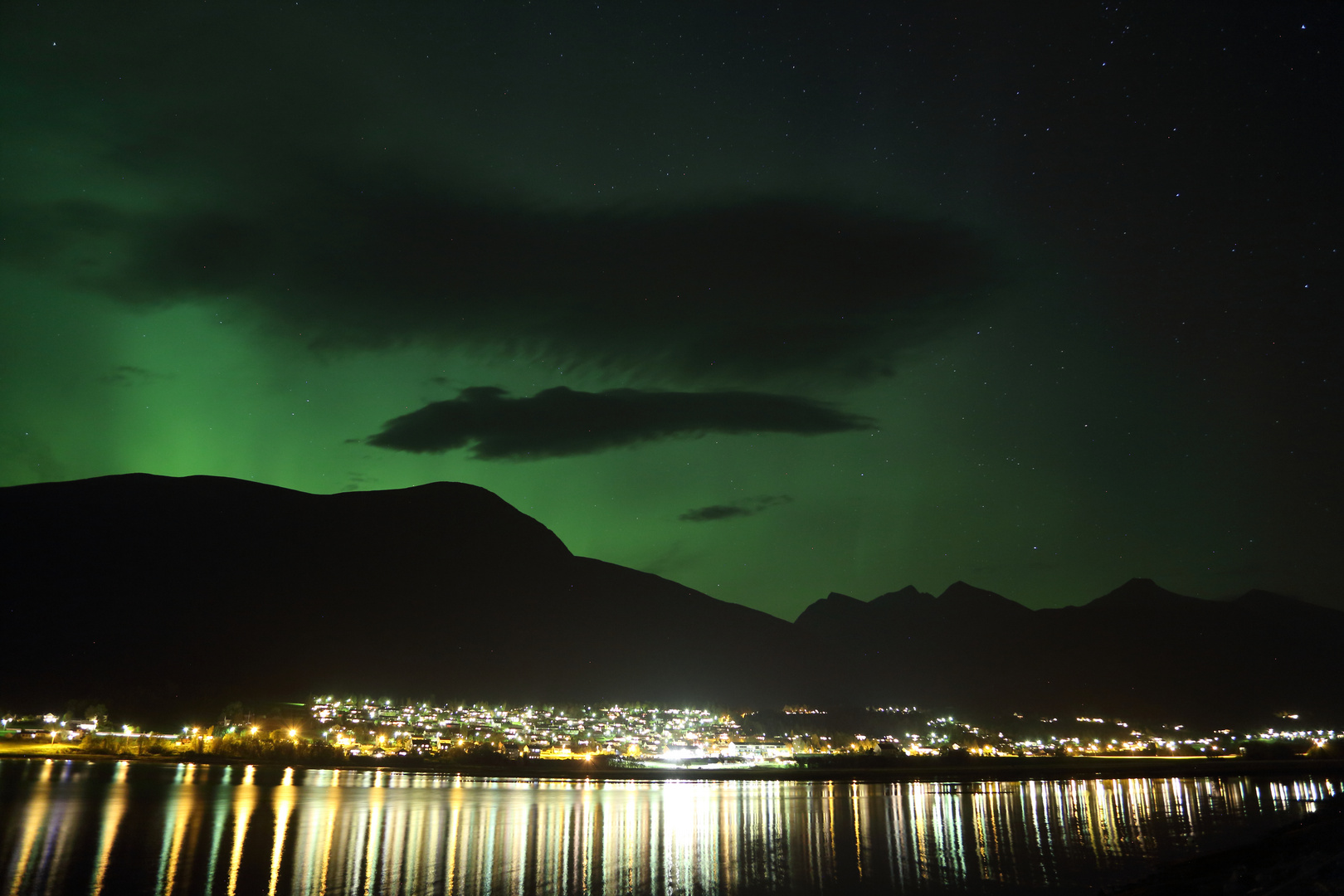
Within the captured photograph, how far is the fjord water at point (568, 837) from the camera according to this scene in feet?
85.8

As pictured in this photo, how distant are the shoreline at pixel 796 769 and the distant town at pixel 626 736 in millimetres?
6006

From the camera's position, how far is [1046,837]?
4047cm

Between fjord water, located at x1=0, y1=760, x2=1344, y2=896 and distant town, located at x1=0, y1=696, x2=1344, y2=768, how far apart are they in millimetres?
49529

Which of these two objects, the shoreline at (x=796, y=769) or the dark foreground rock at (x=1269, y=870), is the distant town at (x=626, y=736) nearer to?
the shoreline at (x=796, y=769)

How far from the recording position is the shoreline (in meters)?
97.8

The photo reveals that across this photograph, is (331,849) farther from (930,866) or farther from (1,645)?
(1,645)

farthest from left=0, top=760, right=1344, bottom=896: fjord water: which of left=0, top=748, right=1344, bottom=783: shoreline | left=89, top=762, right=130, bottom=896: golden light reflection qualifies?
left=0, top=748, right=1344, bottom=783: shoreline

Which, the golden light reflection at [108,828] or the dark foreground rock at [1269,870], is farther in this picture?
the golden light reflection at [108,828]

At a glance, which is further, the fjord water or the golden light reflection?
the fjord water

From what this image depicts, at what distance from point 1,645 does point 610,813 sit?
468 ft

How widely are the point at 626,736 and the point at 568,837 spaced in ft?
410

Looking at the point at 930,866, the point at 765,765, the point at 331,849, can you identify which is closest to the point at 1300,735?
the point at 765,765

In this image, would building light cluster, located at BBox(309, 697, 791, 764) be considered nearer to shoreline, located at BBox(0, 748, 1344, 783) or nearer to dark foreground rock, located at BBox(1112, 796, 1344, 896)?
shoreline, located at BBox(0, 748, 1344, 783)

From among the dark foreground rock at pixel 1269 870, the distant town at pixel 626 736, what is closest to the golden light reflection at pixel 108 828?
the dark foreground rock at pixel 1269 870
